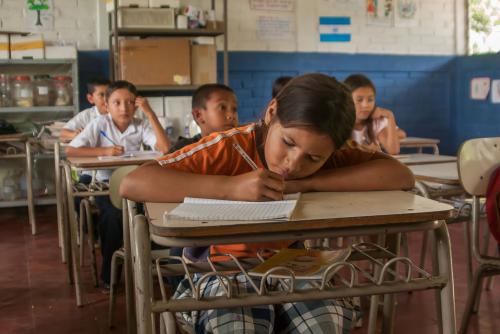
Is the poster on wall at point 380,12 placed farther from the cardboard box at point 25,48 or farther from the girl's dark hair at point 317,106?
the girl's dark hair at point 317,106

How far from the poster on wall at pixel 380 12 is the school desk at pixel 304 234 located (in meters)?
5.05

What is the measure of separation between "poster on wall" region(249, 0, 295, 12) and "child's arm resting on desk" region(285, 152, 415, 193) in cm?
446

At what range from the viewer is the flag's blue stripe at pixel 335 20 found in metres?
5.92

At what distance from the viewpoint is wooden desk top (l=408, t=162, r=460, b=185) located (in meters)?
2.52

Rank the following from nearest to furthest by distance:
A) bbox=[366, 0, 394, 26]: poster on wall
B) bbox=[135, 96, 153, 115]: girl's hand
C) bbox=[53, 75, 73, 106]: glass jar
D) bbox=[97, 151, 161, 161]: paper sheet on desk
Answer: bbox=[97, 151, 161, 161]: paper sheet on desk < bbox=[135, 96, 153, 115]: girl's hand < bbox=[53, 75, 73, 106]: glass jar < bbox=[366, 0, 394, 26]: poster on wall

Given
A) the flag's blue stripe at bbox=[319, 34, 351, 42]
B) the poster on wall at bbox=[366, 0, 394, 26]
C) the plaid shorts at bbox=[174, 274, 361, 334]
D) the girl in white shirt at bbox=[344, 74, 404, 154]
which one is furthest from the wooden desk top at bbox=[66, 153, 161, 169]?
the poster on wall at bbox=[366, 0, 394, 26]

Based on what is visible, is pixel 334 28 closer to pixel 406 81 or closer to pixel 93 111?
pixel 406 81

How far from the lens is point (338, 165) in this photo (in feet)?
5.28

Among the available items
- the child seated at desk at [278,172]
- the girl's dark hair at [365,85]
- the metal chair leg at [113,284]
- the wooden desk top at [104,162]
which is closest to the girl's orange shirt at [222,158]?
the child seated at desk at [278,172]

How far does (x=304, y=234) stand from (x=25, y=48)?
4.65 meters

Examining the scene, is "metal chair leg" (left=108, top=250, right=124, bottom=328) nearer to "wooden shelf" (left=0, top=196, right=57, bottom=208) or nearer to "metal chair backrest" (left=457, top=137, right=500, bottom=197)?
"metal chair backrest" (left=457, top=137, right=500, bottom=197)

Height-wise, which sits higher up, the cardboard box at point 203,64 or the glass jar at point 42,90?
the cardboard box at point 203,64

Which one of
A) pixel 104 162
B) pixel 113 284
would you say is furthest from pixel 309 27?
pixel 113 284

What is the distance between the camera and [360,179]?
1.48m
